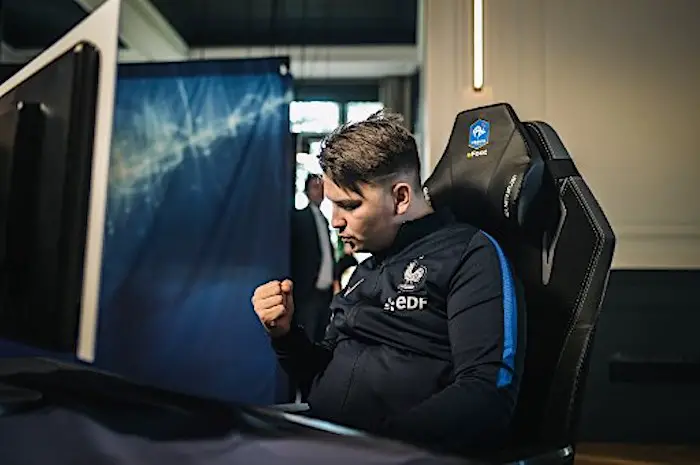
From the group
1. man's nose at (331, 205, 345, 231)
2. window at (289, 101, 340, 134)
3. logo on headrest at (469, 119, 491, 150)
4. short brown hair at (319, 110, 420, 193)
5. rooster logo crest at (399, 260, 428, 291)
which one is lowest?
rooster logo crest at (399, 260, 428, 291)

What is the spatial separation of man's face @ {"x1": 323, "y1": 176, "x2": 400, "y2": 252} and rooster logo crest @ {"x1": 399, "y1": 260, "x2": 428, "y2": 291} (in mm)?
84

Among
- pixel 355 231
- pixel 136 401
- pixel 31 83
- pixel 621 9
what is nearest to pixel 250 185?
pixel 621 9

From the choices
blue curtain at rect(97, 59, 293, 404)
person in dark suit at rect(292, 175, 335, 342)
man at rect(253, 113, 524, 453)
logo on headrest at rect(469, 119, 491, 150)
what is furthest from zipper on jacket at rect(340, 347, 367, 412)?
person in dark suit at rect(292, 175, 335, 342)

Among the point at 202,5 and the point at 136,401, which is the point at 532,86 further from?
the point at 202,5

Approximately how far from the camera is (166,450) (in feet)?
1.28

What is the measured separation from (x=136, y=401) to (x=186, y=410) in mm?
36

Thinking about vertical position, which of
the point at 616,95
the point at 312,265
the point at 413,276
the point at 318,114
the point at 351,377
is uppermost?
the point at 318,114

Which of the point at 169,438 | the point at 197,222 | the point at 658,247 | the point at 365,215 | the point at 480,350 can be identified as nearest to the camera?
the point at 169,438

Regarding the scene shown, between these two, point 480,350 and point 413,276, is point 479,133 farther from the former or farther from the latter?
point 480,350

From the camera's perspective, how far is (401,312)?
101 cm

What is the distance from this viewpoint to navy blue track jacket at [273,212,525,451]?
831 mm

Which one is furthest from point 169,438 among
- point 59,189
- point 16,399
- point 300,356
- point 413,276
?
point 300,356

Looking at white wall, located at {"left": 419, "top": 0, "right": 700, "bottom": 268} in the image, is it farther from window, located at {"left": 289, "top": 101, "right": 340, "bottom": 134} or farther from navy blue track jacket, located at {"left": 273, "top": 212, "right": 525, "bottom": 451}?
window, located at {"left": 289, "top": 101, "right": 340, "bottom": 134}

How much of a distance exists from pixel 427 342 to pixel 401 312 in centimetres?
6
